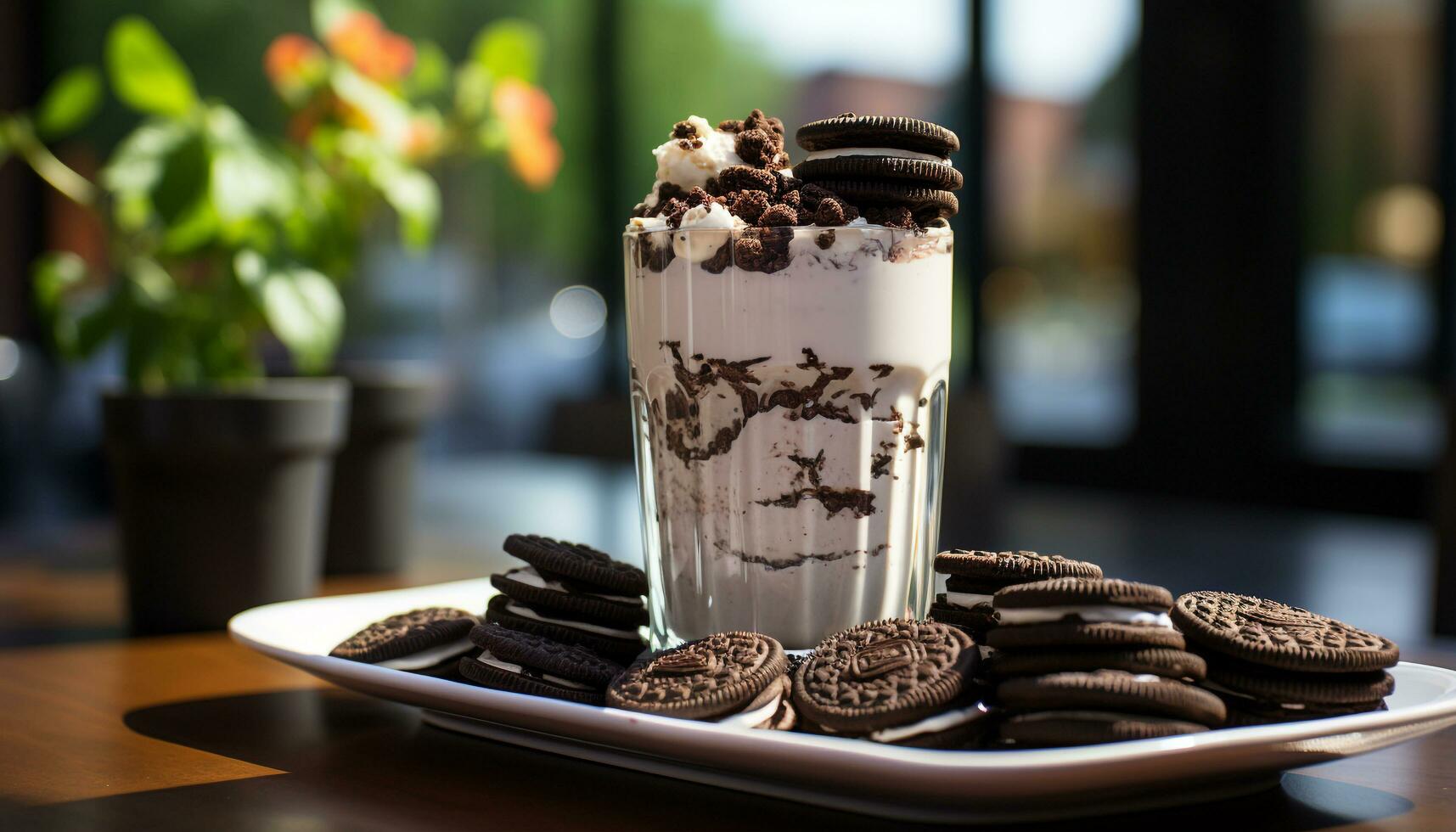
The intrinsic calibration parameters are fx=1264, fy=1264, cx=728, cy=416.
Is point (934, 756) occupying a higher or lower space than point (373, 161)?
lower

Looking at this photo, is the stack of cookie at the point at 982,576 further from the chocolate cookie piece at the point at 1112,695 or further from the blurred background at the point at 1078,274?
the blurred background at the point at 1078,274

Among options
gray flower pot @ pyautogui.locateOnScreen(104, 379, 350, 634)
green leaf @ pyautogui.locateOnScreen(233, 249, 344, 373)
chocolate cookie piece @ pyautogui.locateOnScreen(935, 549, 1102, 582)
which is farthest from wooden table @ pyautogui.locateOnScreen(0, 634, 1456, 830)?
green leaf @ pyautogui.locateOnScreen(233, 249, 344, 373)

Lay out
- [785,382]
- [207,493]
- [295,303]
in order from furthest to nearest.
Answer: [295,303]
[207,493]
[785,382]

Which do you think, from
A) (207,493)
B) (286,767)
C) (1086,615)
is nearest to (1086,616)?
(1086,615)

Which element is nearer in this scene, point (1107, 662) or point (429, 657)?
point (1107, 662)

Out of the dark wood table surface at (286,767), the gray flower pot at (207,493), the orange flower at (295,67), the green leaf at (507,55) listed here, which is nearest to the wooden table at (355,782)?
the dark wood table surface at (286,767)

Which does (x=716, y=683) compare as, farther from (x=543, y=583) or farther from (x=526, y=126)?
(x=526, y=126)

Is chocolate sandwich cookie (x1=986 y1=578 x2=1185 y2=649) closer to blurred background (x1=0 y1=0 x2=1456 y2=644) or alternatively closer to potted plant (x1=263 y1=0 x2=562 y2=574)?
potted plant (x1=263 y1=0 x2=562 y2=574)

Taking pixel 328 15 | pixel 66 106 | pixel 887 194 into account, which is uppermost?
pixel 328 15
